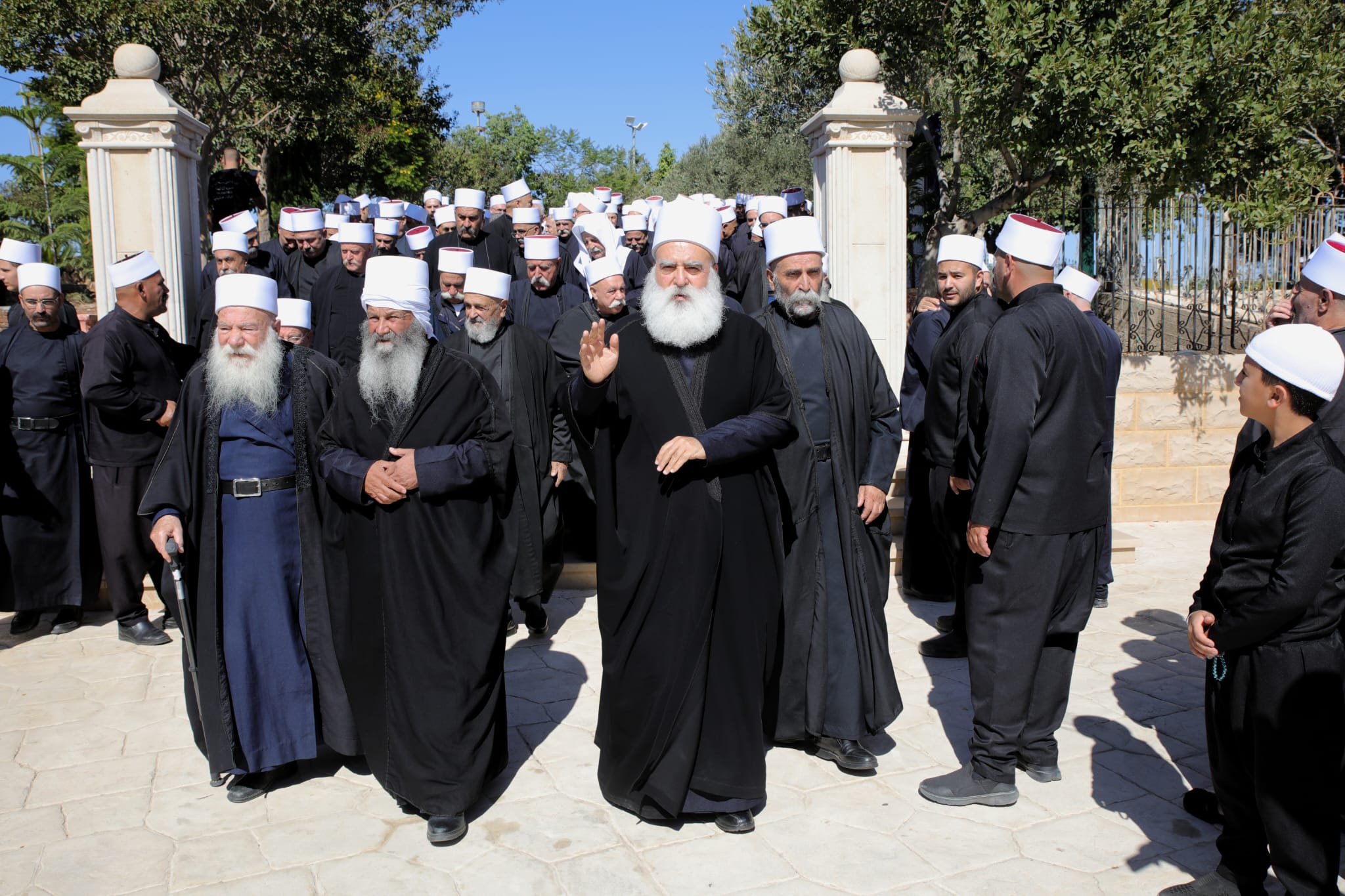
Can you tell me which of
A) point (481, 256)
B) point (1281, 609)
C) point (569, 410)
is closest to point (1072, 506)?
point (1281, 609)

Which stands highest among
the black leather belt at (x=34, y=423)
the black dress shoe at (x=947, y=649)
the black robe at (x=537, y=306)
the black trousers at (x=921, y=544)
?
the black robe at (x=537, y=306)

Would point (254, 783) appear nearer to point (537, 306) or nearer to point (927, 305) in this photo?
point (537, 306)

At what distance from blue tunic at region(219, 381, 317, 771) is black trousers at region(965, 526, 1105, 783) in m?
2.58

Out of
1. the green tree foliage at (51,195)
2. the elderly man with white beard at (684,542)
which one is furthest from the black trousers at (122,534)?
the green tree foliage at (51,195)

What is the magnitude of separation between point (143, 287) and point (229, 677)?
2734mm

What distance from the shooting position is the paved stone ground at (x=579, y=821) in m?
3.63

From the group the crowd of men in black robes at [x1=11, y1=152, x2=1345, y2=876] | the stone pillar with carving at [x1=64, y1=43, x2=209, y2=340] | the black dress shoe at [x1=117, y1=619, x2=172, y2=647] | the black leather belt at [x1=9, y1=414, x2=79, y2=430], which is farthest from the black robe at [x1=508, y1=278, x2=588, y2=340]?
the crowd of men in black robes at [x1=11, y1=152, x2=1345, y2=876]

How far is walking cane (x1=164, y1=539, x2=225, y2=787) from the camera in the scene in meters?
4.15

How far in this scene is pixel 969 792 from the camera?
4.07m

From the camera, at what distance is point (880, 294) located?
332 inches

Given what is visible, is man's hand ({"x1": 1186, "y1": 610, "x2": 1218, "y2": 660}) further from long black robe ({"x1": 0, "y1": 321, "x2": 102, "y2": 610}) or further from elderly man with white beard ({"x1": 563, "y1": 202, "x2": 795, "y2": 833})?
long black robe ({"x1": 0, "y1": 321, "x2": 102, "y2": 610})

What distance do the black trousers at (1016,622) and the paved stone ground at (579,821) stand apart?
1.00 feet

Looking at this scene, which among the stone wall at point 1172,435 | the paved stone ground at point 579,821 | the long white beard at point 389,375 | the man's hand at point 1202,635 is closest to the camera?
the man's hand at point 1202,635

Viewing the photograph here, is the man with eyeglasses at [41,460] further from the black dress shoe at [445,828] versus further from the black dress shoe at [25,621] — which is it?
the black dress shoe at [445,828]
